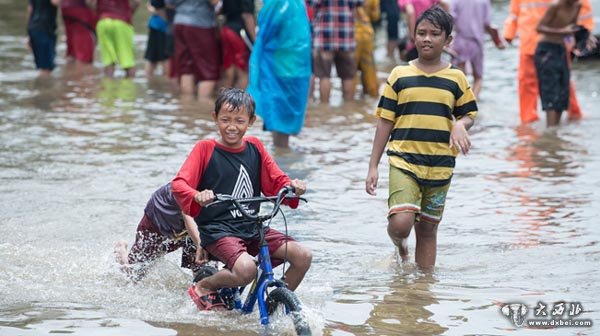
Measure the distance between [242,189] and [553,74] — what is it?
732cm

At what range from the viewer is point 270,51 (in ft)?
35.1

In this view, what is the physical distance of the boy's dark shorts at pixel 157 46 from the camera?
16.7 metres

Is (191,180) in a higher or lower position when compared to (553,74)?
higher

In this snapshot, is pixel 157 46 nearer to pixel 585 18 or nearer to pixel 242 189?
pixel 585 18

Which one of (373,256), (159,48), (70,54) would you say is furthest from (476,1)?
(373,256)

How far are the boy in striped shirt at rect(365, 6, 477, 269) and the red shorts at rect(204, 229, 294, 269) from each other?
3.56 feet

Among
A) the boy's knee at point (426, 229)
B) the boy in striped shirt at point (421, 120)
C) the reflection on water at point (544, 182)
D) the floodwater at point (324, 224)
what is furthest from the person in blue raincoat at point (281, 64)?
the boy's knee at point (426, 229)

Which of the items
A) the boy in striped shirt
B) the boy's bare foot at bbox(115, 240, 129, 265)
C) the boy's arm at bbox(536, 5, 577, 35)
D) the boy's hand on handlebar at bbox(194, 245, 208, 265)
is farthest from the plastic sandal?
the boy's arm at bbox(536, 5, 577, 35)

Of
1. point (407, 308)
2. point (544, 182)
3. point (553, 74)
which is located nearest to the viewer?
point (407, 308)

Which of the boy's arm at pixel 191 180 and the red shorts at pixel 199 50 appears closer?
the boy's arm at pixel 191 180

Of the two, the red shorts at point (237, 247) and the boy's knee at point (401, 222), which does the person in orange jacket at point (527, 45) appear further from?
the red shorts at point (237, 247)

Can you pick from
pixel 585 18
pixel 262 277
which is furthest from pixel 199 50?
pixel 262 277

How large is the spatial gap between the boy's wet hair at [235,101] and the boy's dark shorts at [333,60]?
848 centimetres

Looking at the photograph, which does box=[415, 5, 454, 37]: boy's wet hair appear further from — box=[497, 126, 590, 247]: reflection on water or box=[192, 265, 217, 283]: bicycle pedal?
box=[192, 265, 217, 283]: bicycle pedal
